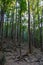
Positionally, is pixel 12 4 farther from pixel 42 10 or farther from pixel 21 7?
pixel 42 10

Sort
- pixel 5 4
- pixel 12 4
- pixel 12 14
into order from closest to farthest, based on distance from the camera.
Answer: pixel 5 4, pixel 12 4, pixel 12 14

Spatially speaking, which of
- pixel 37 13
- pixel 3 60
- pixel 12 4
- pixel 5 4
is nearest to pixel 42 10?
pixel 37 13

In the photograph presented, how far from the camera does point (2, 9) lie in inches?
680

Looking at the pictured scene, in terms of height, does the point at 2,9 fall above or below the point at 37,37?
above

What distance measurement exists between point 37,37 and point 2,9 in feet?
43.5

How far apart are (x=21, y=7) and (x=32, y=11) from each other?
8.02ft

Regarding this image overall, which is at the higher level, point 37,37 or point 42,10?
point 42,10

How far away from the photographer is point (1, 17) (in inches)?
701

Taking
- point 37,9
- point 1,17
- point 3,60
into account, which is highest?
point 37,9

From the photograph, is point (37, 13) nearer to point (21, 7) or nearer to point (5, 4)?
point (21, 7)

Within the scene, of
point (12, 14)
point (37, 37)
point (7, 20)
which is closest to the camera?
point (12, 14)

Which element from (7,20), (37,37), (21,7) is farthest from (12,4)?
(37,37)

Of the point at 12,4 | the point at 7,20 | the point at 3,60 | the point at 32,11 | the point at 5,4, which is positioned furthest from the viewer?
the point at 7,20

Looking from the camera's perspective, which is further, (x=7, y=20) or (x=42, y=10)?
(x=7, y=20)
